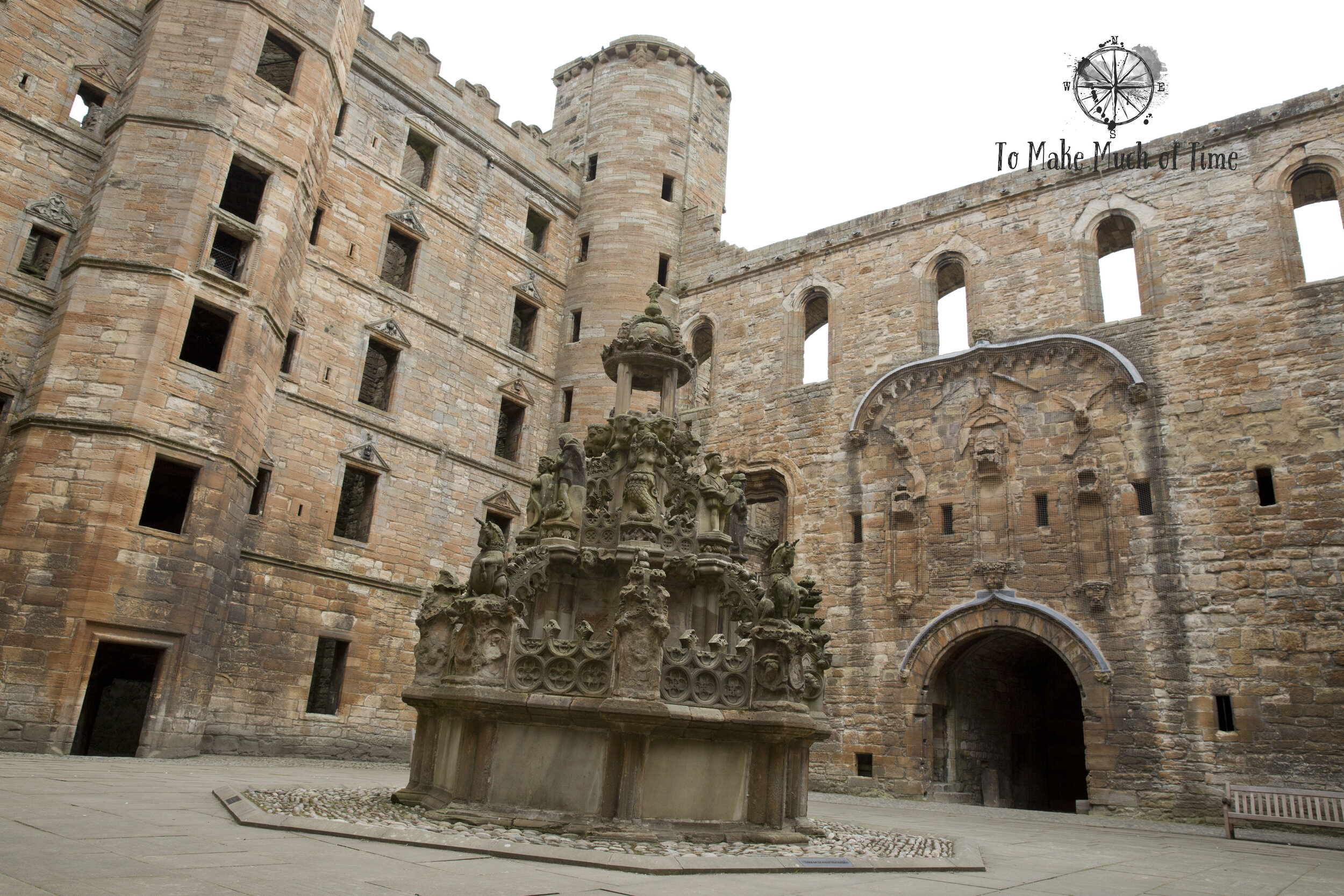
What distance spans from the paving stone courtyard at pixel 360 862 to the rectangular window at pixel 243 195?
11693 mm

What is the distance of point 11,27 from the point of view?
1485 cm

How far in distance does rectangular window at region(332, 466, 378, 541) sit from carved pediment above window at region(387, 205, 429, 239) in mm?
5463

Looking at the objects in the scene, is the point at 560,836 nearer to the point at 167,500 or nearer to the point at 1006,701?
the point at 167,500

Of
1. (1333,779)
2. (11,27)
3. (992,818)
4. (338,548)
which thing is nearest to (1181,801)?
(1333,779)

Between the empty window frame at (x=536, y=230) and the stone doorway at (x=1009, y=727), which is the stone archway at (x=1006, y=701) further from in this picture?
the empty window frame at (x=536, y=230)

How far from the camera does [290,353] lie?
57.0 feet

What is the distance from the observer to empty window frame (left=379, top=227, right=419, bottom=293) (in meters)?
20.1

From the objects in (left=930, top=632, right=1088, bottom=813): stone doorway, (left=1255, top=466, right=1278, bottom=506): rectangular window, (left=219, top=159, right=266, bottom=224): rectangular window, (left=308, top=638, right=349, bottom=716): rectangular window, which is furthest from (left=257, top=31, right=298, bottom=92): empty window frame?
(left=1255, top=466, right=1278, bottom=506): rectangular window

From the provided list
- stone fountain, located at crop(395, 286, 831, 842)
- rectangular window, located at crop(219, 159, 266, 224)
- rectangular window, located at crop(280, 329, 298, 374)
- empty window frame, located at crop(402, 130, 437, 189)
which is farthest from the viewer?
empty window frame, located at crop(402, 130, 437, 189)

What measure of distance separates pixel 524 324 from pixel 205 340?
7.51 meters

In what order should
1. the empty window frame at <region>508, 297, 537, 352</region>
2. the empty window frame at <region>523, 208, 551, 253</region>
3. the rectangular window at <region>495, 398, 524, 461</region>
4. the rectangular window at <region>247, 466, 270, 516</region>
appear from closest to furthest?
the rectangular window at <region>247, 466, 270, 516</region>, the rectangular window at <region>495, 398, 524, 461</region>, the empty window frame at <region>508, 297, 537, 352</region>, the empty window frame at <region>523, 208, 551, 253</region>

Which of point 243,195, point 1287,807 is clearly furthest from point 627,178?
point 1287,807

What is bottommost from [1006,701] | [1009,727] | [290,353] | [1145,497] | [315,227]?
[1009,727]

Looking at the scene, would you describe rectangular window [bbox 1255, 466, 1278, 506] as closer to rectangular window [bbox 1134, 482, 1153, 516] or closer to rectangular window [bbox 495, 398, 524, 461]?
rectangular window [bbox 1134, 482, 1153, 516]
